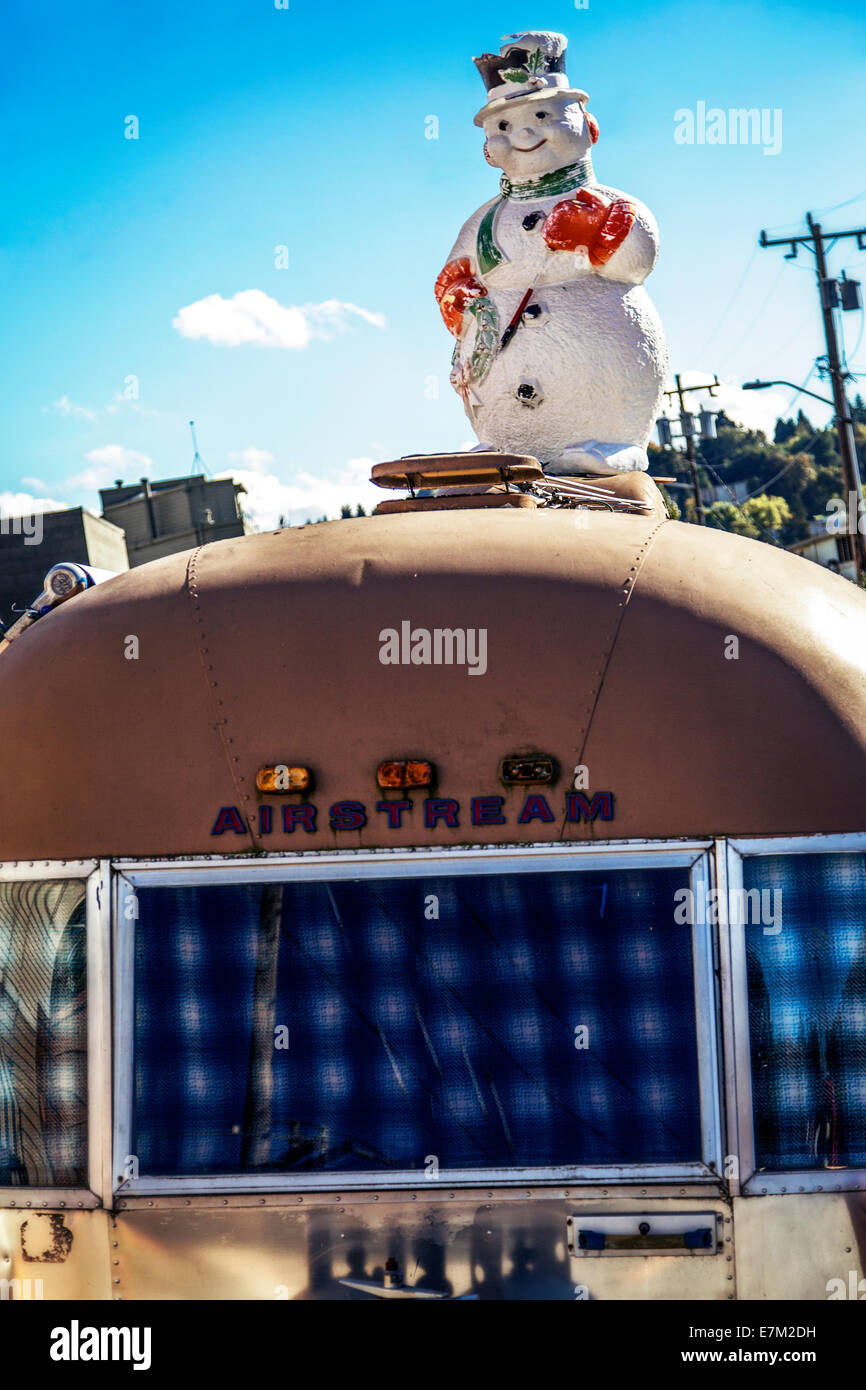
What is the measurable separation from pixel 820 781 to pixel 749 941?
0.46m

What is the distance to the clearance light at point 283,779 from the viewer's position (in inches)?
145

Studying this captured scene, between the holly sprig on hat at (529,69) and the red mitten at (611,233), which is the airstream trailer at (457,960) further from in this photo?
the holly sprig on hat at (529,69)

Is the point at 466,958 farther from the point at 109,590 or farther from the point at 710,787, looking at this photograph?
the point at 109,590

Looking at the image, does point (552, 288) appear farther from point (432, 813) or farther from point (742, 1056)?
point (742, 1056)

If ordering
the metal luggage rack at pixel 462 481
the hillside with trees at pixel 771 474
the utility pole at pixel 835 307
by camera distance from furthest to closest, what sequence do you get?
the hillside with trees at pixel 771 474 < the utility pole at pixel 835 307 < the metal luggage rack at pixel 462 481

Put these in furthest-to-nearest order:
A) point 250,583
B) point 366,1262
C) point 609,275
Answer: point 609,275 < point 250,583 < point 366,1262

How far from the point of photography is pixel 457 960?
357cm

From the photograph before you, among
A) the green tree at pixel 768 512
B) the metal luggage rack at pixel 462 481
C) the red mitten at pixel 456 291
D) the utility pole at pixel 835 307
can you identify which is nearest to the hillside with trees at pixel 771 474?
the green tree at pixel 768 512

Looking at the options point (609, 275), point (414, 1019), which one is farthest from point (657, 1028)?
point (609, 275)

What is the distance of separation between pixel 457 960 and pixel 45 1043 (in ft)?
3.72

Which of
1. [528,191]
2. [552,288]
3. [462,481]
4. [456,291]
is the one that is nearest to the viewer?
[462,481]

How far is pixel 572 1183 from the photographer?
3.48 meters

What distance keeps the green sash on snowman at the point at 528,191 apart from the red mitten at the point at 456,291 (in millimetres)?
120

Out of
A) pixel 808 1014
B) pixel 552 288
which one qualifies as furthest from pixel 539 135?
pixel 808 1014
